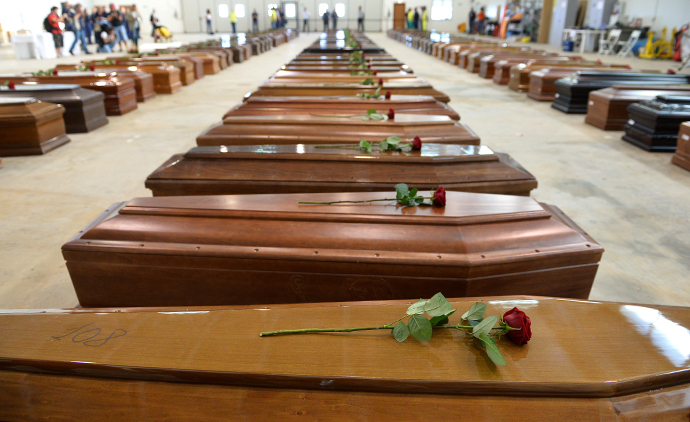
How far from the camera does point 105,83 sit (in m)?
5.14

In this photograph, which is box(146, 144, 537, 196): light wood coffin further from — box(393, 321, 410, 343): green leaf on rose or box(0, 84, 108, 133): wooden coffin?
box(0, 84, 108, 133): wooden coffin

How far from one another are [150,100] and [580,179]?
18.2ft

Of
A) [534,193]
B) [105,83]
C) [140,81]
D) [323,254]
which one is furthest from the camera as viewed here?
[140,81]

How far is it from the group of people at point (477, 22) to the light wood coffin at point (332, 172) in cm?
2340

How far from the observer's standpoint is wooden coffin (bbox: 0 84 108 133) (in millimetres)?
4262

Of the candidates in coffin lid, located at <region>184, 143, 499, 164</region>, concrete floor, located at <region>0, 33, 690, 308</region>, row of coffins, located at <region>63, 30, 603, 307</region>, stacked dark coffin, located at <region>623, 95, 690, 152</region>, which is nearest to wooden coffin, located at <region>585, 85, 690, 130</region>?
concrete floor, located at <region>0, 33, 690, 308</region>

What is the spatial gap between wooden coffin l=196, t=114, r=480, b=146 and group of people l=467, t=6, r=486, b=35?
2275 cm

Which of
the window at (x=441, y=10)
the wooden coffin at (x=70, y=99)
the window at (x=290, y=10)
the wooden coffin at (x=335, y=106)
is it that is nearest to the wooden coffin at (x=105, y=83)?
the wooden coffin at (x=70, y=99)

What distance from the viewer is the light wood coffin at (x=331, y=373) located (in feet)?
2.46

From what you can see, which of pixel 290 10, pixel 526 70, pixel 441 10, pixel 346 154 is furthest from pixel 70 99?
pixel 441 10

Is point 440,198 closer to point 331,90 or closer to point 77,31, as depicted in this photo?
point 331,90

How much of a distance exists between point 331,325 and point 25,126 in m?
3.82

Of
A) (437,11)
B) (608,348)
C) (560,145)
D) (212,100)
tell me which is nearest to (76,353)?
(608,348)

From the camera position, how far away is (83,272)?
1409 mm
